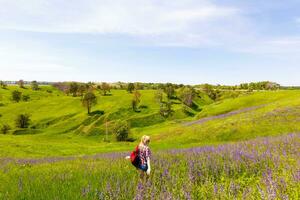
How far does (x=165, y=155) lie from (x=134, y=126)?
9115cm

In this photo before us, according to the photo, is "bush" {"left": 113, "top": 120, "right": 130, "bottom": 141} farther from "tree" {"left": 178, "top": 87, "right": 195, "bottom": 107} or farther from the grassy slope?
"tree" {"left": 178, "top": 87, "right": 195, "bottom": 107}

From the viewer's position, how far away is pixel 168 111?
376ft

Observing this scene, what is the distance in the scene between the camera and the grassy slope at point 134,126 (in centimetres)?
4053

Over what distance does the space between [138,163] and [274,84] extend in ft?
589

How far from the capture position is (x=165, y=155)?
1564 cm

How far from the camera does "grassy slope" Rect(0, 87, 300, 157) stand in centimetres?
4053

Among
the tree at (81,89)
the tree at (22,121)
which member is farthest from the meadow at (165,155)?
the tree at (81,89)

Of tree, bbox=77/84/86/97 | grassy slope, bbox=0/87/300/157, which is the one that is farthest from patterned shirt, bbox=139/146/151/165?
tree, bbox=77/84/86/97

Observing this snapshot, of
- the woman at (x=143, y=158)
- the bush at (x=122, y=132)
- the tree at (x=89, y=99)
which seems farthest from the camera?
the tree at (x=89, y=99)

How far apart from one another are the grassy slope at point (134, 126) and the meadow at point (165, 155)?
17 centimetres

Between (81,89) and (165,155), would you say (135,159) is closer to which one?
(165,155)

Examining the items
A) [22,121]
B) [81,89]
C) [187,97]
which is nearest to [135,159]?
[22,121]

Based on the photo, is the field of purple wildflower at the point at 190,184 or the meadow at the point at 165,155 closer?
the field of purple wildflower at the point at 190,184

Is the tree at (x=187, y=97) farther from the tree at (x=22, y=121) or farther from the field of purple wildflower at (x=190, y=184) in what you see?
the field of purple wildflower at (x=190, y=184)
